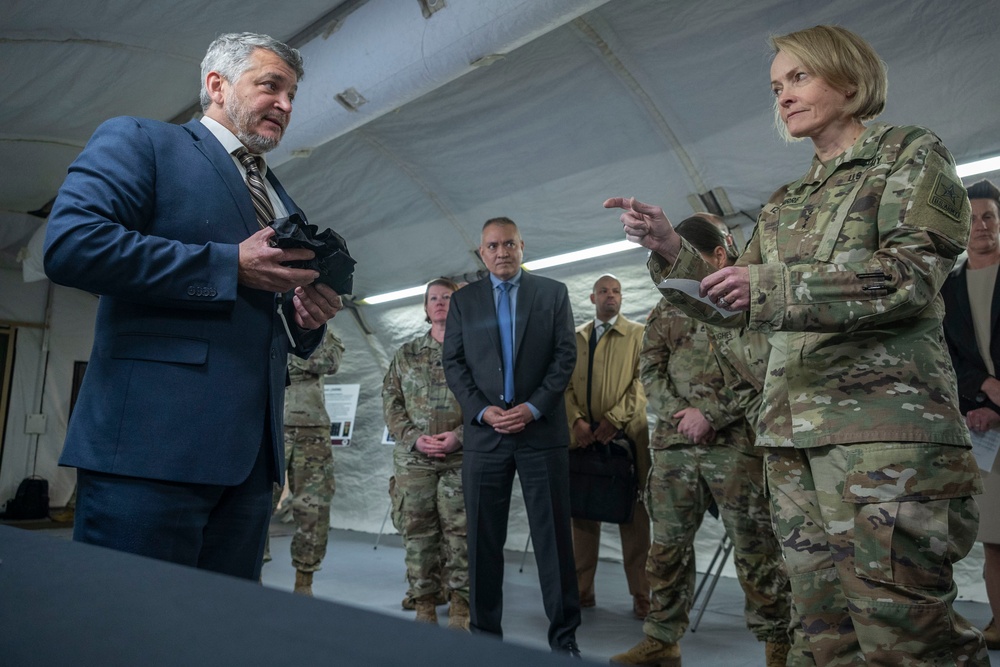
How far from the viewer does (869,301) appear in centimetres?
138

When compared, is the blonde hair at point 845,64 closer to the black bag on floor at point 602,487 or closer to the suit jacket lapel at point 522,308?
the suit jacket lapel at point 522,308

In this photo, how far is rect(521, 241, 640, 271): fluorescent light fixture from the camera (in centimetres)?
477

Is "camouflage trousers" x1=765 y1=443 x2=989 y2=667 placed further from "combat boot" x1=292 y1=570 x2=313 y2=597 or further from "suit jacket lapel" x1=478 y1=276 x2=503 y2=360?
"combat boot" x1=292 y1=570 x2=313 y2=597

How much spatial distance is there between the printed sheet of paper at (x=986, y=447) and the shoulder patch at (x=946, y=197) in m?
1.66

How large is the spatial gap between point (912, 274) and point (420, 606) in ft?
10.0

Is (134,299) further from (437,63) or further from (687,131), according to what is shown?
(687,131)

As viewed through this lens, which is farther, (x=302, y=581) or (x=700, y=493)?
(x=302, y=581)

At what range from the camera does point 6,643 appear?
17.1 inches

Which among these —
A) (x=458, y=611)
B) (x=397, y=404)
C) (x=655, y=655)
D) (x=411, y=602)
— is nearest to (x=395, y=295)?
(x=397, y=404)

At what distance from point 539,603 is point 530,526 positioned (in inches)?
59.2

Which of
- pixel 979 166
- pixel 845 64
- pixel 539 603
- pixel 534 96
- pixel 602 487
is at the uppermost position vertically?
pixel 534 96

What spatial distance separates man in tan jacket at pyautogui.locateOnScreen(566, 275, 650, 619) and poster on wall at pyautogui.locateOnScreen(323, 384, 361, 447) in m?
2.86

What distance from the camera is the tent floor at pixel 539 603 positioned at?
314 cm

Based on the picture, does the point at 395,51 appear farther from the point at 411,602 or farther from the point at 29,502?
the point at 29,502
